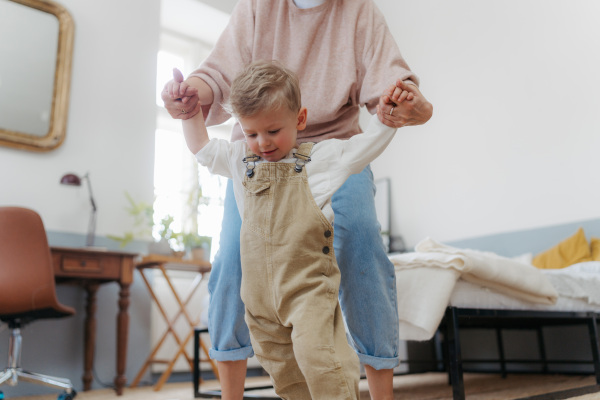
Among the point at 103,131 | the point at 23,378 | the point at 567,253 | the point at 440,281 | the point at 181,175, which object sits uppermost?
the point at 103,131

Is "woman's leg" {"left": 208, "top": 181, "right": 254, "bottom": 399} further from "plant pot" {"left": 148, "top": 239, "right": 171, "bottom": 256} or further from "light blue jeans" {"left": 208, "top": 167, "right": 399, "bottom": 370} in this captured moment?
Answer: "plant pot" {"left": 148, "top": 239, "right": 171, "bottom": 256}

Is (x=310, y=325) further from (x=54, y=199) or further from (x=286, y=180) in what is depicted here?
(x=54, y=199)

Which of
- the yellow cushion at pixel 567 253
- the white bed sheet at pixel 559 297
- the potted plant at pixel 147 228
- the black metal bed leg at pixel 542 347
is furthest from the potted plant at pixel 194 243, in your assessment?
the black metal bed leg at pixel 542 347

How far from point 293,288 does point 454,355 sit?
3.56ft

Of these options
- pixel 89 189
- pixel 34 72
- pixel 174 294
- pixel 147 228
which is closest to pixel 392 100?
pixel 174 294

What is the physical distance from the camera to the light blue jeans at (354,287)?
119 cm

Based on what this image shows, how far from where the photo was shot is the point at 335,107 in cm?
133

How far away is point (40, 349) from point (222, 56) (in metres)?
2.51

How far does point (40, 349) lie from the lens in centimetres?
312

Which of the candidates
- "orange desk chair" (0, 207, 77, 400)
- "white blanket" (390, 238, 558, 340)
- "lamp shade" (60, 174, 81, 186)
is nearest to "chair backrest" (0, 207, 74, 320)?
"orange desk chair" (0, 207, 77, 400)

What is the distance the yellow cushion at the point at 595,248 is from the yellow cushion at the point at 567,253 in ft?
0.07

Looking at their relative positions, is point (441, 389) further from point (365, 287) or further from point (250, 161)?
point (250, 161)

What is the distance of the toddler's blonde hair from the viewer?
3.43 ft

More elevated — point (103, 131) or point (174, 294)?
point (103, 131)
